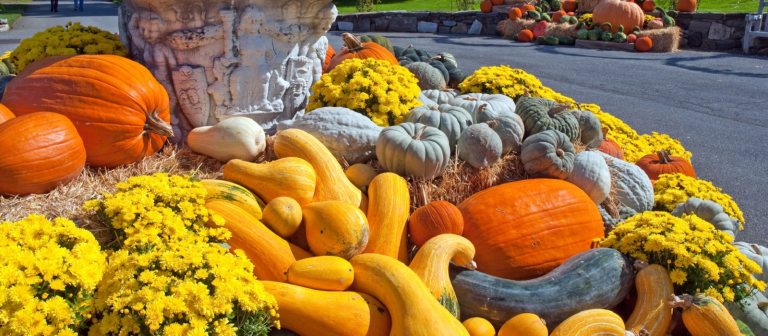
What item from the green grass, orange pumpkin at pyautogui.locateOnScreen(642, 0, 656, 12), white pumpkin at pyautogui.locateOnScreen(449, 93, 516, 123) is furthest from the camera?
the green grass

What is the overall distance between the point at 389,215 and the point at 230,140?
1.13m

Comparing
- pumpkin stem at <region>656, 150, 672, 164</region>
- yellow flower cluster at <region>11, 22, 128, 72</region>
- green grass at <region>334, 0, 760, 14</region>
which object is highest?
green grass at <region>334, 0, 760, 14</region>

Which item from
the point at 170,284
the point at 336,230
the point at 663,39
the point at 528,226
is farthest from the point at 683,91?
the point at 170,284

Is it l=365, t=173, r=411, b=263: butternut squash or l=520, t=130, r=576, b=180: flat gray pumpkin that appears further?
Answer: l=520, t=130, r=576, b=180: flat gray pumpkin

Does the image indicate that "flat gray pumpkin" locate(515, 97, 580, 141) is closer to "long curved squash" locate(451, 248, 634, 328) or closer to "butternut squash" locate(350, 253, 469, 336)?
"long curved squash" locate(451, 248, 634, 328)

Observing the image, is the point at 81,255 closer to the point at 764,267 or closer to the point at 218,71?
the point at 218,71

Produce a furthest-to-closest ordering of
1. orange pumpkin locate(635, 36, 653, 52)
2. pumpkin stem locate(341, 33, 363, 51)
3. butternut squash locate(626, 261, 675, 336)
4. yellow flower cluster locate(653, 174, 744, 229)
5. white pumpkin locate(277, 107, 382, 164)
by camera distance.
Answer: orange pumpkin locate(635, 36, 653, 52) < pumpkin stem locate(341, 33, 363, 51) < yellow flower cluster locate(653, 174, 744, 229) < white pumpkin locate(277, 107, 382, 164) < butternut squash locate(626, 261, 675, 336)

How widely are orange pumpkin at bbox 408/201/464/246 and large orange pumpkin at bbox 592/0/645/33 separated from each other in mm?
14453

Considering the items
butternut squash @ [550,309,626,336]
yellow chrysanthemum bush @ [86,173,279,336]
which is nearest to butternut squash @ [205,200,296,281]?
yellow chrysanthemum bush @ [86,173,279,336]

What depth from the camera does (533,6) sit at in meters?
18.8

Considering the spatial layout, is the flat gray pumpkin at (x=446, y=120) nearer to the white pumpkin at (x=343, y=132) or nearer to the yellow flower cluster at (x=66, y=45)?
the white pumpkin at (x=343, y=132)

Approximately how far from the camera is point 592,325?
2660 millimetres

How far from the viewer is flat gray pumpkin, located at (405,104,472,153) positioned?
3959 millimetres

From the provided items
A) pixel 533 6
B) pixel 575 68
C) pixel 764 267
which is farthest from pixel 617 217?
pixel 533 6
